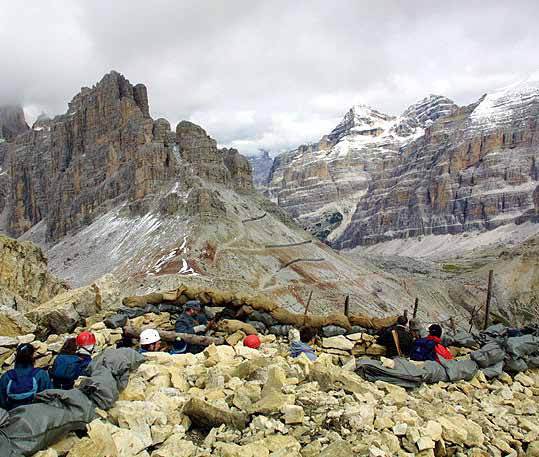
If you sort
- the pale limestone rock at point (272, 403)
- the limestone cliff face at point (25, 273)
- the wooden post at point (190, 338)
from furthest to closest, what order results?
the limestone cliff face at point (25, 273) < the wooden post at point (190, 338) < the pale limestone rock at point (272, 403)

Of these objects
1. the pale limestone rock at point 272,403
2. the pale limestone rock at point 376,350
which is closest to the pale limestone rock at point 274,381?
the pale limestone rock at point 272,403

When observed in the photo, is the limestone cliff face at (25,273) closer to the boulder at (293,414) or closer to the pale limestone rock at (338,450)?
the boulder at (293,414)

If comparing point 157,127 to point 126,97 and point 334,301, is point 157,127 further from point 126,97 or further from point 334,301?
point 334,301

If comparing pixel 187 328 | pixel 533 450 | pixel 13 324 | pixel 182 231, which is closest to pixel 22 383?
pixel 187 328

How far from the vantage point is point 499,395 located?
9664mm

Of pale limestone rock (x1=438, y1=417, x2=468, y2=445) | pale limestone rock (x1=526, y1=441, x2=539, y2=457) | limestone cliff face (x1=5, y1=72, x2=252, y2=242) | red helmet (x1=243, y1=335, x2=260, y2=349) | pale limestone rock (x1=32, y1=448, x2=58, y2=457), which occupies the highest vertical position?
limestone cliff face (x1=5, y1=72, x2=252, y2=242)

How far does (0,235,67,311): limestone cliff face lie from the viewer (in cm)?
2902

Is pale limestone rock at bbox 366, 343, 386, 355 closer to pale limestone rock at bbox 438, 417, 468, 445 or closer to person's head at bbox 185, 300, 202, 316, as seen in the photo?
pale limestone rock at bbox 438, 417, 468, 445

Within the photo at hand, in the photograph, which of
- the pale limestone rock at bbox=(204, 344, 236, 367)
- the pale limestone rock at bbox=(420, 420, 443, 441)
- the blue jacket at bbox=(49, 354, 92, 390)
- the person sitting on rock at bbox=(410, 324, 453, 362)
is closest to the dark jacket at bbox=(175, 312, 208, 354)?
the pale limestone rock at bbox=(204, 344, 236, 367)

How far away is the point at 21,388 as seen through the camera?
21.7 ft

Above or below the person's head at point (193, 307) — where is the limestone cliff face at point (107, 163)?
above

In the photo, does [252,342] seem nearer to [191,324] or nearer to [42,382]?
[191,324]

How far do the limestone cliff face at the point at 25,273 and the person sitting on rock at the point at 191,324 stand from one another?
56.2 feet

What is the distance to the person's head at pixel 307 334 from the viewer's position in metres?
13.4
